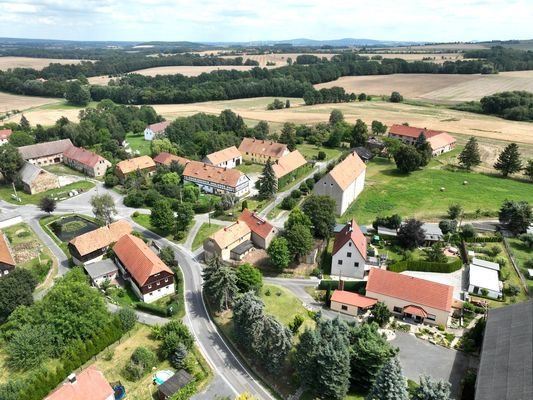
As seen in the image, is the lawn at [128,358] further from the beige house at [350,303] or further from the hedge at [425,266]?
the hedge at [425,266]

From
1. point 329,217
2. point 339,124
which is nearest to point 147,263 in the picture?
point 329,217

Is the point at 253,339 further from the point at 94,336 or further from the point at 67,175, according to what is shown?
the point at 67,175

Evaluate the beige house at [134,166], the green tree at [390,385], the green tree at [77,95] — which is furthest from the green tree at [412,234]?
the green tree at [77,95]

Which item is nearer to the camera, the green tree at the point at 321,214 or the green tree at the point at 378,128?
the green tree at the point at 321,214

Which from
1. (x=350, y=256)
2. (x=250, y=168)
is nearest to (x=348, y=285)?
(x=350, y=256)

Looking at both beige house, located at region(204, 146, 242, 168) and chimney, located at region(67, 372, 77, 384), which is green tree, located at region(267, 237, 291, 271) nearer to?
chimney, located at region(67, 372, 77, 384)

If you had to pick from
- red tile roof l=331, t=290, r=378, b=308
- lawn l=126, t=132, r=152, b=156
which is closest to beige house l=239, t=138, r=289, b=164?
lawn l=126, t=132, r=152, b=156
